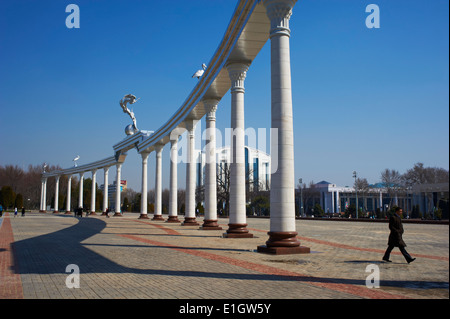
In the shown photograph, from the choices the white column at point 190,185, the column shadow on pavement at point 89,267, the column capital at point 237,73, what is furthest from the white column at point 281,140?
the white column at point 190,185

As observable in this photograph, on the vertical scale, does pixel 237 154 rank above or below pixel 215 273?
above

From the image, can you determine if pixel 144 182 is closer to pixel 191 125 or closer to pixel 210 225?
pixel 191 125

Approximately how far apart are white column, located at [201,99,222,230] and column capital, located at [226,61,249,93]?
572cm

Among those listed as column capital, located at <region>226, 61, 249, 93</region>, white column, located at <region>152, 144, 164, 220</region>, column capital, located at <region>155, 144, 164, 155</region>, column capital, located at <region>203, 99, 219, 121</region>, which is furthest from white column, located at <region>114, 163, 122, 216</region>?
column capital, located at <region>226, 61, 249, 93</region>

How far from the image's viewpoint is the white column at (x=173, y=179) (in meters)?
33.8

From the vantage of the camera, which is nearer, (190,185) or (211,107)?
(211,107)

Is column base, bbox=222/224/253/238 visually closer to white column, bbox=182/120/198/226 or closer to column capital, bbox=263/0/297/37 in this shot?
column capital, bbox=263/0/297/37

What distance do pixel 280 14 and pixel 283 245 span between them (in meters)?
8.60

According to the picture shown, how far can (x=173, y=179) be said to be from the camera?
3375 cm

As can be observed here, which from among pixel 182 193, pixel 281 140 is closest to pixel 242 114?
pixel 281 140

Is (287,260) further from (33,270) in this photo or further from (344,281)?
(33,270)

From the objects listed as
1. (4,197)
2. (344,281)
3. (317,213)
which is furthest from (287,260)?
(4,197)

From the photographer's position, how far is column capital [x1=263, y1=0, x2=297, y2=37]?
1353 centimetres
